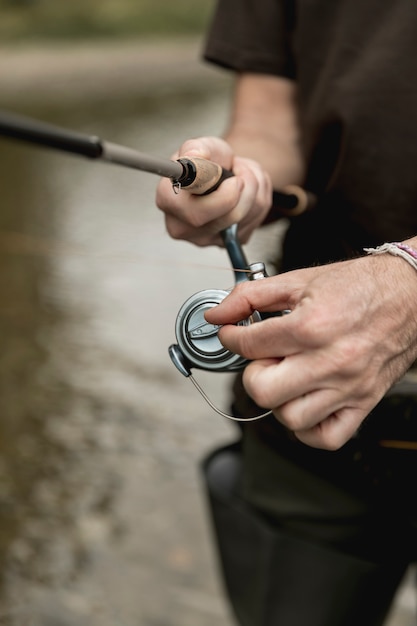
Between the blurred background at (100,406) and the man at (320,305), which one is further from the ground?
the man at (320,305)

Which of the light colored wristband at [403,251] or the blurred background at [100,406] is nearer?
the light colored wristband at [403,251]

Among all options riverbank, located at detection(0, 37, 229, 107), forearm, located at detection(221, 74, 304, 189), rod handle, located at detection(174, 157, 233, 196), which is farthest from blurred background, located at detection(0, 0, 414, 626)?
riverbank, located at detection(0, 37, 229, 107)

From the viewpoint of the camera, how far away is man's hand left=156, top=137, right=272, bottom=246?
104 centimetres

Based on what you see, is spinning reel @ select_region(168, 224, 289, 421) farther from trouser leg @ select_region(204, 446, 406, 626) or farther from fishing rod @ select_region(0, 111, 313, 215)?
trouser leg @ select_region(204, 446, 406, 626)

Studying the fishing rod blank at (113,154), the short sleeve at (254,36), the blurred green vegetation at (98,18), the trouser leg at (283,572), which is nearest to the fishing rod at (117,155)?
the fishing rod blank at (113,154)

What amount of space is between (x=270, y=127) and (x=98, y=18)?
770cm

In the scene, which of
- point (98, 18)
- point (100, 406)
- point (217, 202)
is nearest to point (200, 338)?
point (217, 202)

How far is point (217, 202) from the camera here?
1039 mm

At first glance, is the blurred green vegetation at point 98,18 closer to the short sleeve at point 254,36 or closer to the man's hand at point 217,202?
the short sleeve at point 254,36

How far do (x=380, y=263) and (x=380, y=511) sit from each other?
0.58 metres

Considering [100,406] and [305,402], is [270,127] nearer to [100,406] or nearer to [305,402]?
[305,402]

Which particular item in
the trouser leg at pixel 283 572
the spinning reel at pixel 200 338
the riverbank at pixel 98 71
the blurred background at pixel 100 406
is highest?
the spinning reel at pixel 200 338

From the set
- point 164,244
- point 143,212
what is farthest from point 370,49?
point 143,212

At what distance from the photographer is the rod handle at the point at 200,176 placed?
37.2 inches
